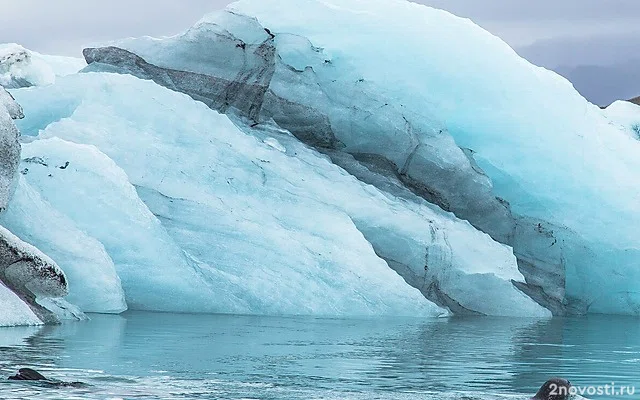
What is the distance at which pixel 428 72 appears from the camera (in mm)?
22328

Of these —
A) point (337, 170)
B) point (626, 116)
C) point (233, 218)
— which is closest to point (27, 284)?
point (233, 218)

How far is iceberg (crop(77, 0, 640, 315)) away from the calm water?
5.59 m

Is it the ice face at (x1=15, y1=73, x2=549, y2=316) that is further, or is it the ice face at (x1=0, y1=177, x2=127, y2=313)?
the ice face at (x1=15, y1=73, x2=549, y2=316)

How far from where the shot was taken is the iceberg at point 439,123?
21422 millimetres

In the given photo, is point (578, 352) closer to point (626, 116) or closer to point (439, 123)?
point (439, 123)

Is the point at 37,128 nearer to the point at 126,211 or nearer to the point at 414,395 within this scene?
the point at 126,211

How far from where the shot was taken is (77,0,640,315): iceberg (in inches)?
843

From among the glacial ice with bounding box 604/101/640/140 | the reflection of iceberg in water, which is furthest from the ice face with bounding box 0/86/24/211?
the glacial ice with bounding box 604/101/640/140

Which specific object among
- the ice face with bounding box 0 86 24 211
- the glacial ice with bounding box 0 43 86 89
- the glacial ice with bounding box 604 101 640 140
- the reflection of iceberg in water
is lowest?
the reflection of iceberg in water

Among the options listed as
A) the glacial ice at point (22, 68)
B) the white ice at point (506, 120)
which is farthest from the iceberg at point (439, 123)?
the glacial ice at point (22, 68)

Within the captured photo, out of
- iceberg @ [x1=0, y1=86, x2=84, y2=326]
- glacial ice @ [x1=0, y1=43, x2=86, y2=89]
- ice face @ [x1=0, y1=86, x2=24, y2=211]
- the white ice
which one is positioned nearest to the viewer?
iceberg @ [x1=0, y1=86, x2=84, y2=326]

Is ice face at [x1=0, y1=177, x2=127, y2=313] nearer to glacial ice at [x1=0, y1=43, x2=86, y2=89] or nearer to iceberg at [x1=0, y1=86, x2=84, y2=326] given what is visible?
iceberg at [x1=0, y1=86, x2=84, y2=326]

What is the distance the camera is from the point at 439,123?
71.4 feet

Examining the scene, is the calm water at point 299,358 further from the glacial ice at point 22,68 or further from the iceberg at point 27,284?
the glacial ice at point 22,68
